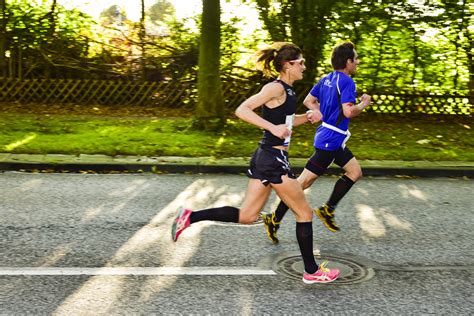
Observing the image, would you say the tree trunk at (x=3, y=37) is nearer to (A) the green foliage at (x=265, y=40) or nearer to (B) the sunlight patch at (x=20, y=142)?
(A) the green foliage at (x=265, y=40)

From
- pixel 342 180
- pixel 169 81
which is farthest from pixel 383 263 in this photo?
pixel 169 81

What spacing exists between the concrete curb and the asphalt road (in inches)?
25.5

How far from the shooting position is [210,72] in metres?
12.0

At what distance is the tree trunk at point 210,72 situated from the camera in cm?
1187

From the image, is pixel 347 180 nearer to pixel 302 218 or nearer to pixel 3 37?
pixel 302 218

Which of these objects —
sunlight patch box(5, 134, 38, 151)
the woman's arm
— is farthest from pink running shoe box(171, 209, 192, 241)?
sunlight patch box(5, 134, 38, 151)

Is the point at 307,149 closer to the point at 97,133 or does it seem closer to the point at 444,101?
the point at 97,133

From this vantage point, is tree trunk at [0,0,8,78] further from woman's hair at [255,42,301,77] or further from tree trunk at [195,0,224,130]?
woman's hair at [255,42,301,77]

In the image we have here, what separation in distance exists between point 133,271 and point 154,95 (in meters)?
Result: 10.5

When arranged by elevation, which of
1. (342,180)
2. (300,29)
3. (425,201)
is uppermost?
(300,29)

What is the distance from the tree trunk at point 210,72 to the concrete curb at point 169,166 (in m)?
2.47

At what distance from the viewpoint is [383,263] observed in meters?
5.29

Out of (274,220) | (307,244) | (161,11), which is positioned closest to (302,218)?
(307,244)

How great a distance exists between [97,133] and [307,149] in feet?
12.0
